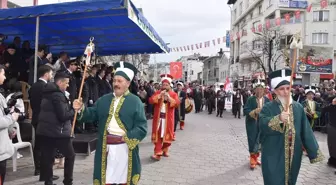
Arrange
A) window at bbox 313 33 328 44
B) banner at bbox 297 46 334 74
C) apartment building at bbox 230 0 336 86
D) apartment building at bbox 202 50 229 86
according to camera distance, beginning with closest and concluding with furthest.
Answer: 1. banner at bbox 297 46 334 74
2. apartment building at bbox 230 0 336 86
3. window at bbox 313 33 328 44
4. apartment building at bbox 202 50 229 86

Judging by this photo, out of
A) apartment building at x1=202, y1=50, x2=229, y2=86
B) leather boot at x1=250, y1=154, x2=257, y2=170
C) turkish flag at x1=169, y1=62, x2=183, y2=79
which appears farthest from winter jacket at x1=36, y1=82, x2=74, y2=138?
apartment building at x1=202, y1=50, x2=229, y2=86

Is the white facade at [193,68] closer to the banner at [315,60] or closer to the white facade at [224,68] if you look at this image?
the white facade at [224,68]

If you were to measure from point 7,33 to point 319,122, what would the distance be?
490 inches

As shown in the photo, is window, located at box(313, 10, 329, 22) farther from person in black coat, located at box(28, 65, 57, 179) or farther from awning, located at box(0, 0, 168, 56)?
person in black coat, located at box(28, 65, 57, 179)

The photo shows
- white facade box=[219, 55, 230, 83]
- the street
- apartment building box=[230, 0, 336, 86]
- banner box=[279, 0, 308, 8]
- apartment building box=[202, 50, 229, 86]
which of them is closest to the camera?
the street

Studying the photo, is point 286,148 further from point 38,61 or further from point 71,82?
point 38,61

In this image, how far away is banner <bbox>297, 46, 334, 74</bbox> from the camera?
25.9 meters

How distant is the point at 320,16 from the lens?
3538 cm

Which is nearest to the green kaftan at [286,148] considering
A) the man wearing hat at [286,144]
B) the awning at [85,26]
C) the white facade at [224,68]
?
the man wearing hat at [286,144]

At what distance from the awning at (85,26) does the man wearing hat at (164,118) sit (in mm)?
1629

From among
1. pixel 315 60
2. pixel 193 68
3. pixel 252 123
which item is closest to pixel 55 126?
pixel 252 123

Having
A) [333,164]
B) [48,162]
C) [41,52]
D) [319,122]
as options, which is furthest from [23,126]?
[319,122]

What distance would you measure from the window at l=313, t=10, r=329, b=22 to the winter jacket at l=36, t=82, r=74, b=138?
36845 millimetres

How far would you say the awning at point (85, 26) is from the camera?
6.07m
